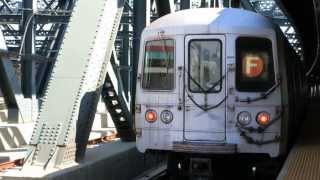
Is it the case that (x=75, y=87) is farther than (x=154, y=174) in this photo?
No

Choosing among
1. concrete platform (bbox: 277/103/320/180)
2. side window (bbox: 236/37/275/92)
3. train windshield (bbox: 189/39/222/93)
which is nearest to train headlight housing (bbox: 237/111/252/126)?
side window (bbox: 236/37/275/92)

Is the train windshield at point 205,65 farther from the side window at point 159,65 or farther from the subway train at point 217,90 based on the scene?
the side window at point 159,65

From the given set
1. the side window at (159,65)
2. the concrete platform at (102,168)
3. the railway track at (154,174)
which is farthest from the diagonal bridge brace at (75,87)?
the railway track at (154,174)

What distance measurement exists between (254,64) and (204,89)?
0.83 metres

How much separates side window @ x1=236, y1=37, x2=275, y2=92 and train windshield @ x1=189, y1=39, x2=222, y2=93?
302 mm

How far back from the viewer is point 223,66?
9805mm

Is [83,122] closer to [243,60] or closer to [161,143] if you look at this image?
[161,143]

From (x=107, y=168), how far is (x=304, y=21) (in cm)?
2787

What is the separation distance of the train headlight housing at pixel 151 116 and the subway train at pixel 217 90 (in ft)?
0.05

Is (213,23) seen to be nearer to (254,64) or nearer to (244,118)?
(254,64)

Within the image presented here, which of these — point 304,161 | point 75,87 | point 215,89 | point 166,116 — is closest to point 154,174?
point 166,116

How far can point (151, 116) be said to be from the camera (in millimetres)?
10086

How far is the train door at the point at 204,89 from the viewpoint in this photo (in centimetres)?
970

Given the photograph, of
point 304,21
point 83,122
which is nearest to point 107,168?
point 83,122
